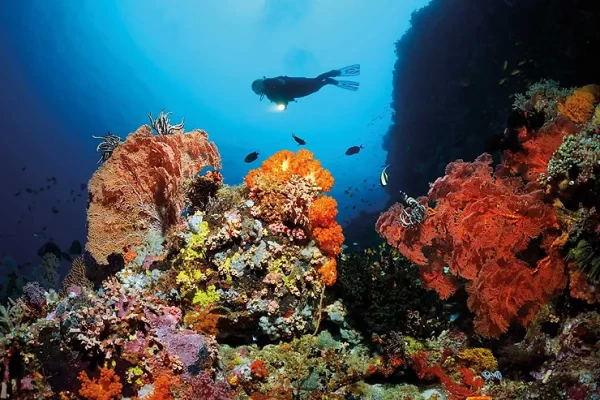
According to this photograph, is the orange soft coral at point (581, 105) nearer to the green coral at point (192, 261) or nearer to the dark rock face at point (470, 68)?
the dark rock face at point (470, 68)

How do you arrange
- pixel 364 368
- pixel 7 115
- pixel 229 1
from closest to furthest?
pixel 364 368 → pixel 7 115 → pixel 229 1

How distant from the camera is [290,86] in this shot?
14.1 meters

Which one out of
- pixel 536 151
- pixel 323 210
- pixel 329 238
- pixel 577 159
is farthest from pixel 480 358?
pixel 536 151

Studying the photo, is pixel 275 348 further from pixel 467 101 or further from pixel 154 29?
pixel 154 29

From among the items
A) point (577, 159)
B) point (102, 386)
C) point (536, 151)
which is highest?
point (536, 151)

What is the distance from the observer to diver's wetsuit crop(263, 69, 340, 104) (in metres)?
13.7

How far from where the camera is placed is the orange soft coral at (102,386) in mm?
3869

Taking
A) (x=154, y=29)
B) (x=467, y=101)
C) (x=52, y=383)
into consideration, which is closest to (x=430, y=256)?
(x=52, y=383)

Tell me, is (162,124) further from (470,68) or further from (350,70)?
(470,68)

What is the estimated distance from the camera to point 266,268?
17.5ft

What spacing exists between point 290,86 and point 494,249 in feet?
36.8

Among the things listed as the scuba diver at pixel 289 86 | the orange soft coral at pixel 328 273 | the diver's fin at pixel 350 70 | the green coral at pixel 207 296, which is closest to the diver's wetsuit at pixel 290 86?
the scuba diver at pixel 289 86

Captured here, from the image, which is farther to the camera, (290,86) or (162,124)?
(290,86)

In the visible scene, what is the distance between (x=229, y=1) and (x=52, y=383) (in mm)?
89751
